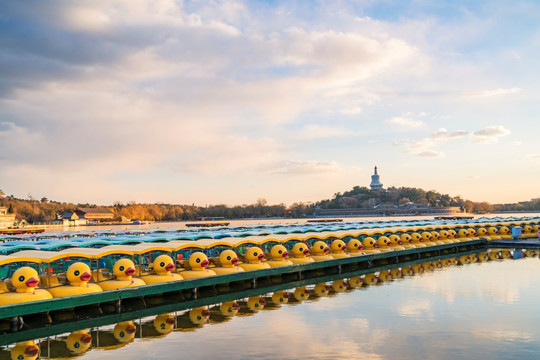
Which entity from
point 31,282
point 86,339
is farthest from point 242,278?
point 31,282

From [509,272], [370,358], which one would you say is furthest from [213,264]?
[509,272]

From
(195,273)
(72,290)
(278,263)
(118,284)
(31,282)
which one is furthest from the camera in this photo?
(278,263)

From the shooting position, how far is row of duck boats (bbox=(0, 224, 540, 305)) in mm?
22125

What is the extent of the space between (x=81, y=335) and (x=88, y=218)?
17867 cm

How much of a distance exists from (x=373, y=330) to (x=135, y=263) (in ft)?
51.4

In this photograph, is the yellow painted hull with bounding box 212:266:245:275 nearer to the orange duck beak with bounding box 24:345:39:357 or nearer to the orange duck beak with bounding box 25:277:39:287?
the orange duck beak with bounding box 25:277:39:287

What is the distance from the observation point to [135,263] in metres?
29.7

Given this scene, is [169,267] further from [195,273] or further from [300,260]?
[300,260]

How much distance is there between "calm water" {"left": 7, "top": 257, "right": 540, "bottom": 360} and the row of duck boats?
10.0ft

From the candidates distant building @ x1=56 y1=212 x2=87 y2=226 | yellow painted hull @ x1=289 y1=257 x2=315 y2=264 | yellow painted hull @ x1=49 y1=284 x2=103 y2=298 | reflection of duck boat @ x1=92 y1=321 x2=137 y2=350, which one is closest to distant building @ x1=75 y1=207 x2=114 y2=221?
distant building @ x1=56 y1=212 x2=87 y2=226

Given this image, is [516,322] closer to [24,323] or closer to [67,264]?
[24,323]

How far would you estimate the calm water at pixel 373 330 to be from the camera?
16.9 m

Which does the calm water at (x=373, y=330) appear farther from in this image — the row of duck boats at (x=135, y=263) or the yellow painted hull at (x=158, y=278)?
the yellow painted hull at (x=158, y=278)

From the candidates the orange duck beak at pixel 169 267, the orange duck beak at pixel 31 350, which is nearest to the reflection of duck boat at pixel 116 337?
the orange duck beak at pixel 31 350
